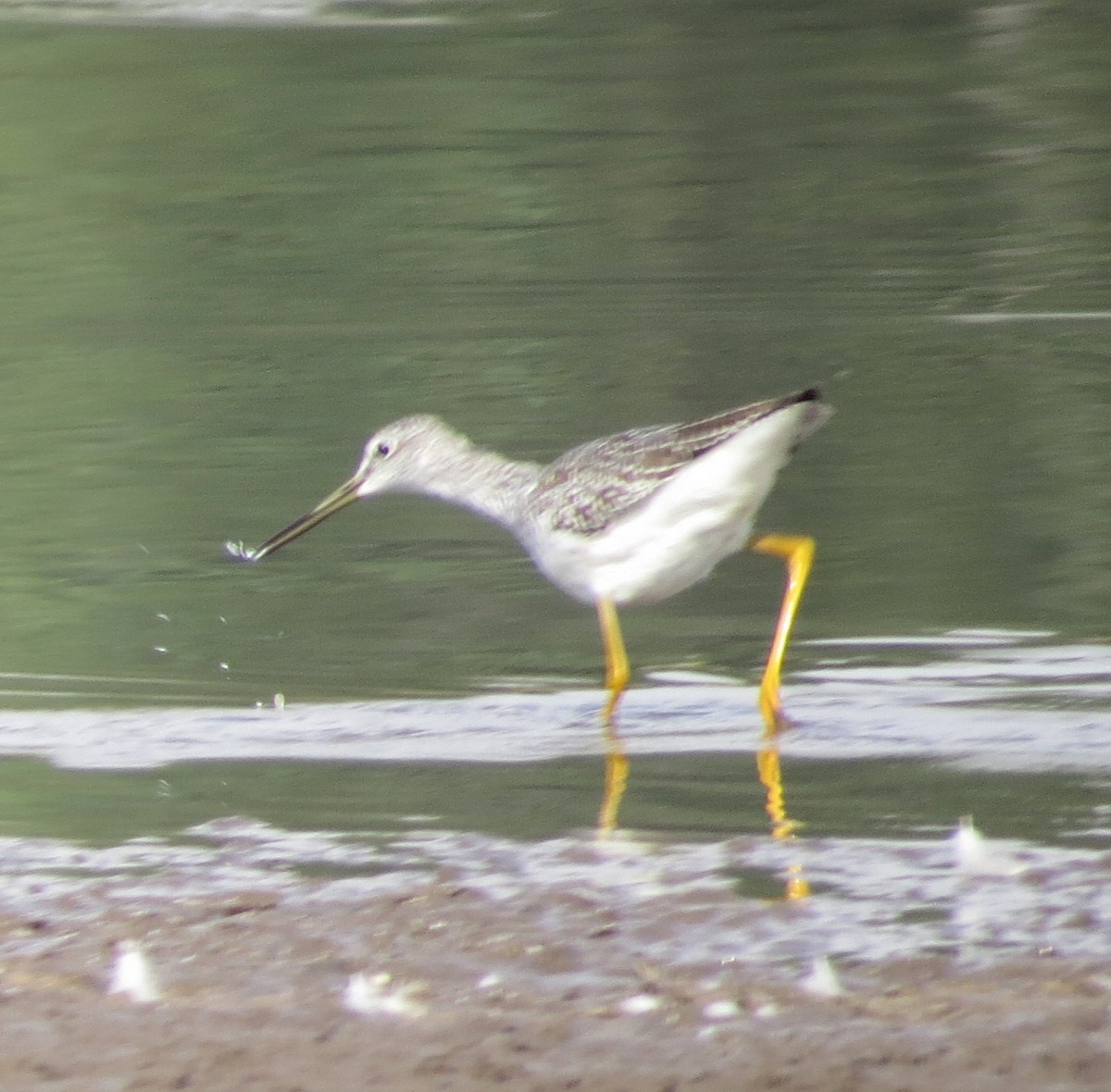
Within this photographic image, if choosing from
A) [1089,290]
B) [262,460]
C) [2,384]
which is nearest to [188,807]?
[262,460]

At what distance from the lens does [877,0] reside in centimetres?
2322

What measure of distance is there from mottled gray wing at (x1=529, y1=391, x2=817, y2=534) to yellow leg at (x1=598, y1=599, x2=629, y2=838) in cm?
27

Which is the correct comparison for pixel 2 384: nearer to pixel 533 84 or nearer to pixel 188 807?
pixel 188 807

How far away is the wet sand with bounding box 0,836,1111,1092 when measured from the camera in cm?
410

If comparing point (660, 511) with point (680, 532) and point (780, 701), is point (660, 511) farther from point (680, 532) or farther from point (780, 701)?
point (780, 701)

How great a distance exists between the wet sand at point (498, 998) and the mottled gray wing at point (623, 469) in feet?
6.56

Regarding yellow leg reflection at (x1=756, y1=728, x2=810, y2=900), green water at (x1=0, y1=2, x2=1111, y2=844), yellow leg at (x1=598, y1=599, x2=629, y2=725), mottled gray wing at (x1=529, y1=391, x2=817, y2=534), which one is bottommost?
green water at (x1=0, y1=2, x2=1111, y2=844)

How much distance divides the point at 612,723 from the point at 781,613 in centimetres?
81

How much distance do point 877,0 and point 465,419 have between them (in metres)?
13.0

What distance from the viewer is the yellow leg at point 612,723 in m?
5.95

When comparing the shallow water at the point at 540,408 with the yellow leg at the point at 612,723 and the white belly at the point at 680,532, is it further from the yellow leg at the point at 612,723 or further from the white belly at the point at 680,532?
the white belly at the point at 680,532

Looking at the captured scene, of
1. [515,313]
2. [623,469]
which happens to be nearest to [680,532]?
[623,469]

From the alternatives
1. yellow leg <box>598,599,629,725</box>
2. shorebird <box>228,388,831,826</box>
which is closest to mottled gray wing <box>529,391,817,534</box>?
shorebird <box>228,388,831,826</box>

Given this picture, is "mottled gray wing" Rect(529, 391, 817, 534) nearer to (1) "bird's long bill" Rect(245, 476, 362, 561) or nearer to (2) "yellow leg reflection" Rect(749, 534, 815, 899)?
(2) "yellow leg reflection" Rect(749, 534, 815, 899)
